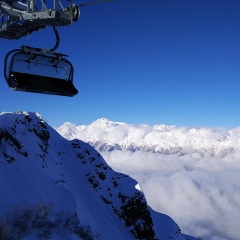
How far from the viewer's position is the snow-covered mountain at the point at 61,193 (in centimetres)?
3322

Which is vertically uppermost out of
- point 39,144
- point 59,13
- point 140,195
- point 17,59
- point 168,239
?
point 39,144

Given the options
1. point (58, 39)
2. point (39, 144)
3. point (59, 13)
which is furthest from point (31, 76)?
point (39, 144)

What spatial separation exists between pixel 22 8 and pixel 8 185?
132 feet

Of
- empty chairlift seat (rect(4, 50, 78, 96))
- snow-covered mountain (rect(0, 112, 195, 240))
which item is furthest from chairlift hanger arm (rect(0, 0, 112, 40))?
snow-covered mountain (rect(0, 112, 195, 240))

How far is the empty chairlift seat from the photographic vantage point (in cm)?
763

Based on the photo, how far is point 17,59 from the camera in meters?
7.77

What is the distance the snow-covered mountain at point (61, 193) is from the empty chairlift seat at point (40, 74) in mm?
23040

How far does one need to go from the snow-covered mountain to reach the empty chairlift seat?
23040 millimetres

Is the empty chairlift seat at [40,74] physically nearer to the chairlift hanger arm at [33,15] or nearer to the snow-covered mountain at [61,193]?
the chairlift hanger arm at [33,15]

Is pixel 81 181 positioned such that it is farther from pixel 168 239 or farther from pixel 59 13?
pixel 59 13

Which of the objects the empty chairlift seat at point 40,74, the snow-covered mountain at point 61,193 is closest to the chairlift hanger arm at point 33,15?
the empty chairlift seat at point 40,74

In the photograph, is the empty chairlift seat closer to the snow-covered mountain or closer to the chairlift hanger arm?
the chairlift hanger arm

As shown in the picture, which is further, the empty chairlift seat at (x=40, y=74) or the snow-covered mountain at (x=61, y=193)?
the snow-covered mountain at (x=61, y=193)

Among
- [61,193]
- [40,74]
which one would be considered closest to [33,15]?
[40,74]
